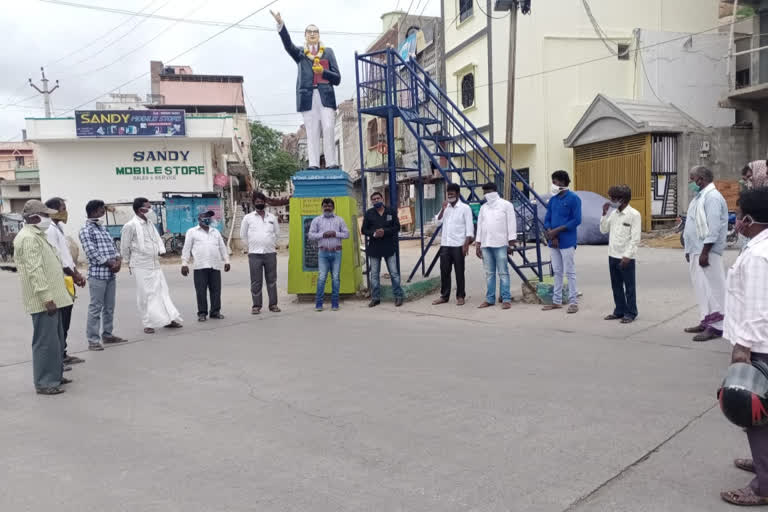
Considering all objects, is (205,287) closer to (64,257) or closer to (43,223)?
(64,257)

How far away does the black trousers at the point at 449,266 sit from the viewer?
9.07 meters

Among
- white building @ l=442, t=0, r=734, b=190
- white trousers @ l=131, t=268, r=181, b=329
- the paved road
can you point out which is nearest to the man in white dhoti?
white trousers @ l=131, t=268, r=181, b=329

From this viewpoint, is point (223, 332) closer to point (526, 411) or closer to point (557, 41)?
point (526, 411)

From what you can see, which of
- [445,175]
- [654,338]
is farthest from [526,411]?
[445,175]

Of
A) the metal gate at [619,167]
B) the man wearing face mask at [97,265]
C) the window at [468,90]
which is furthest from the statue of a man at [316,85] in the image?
the window at [468,90]

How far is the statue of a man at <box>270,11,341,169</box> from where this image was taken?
1012cm

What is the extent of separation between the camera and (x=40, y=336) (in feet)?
17.6

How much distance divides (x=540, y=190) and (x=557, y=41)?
530 centimetres

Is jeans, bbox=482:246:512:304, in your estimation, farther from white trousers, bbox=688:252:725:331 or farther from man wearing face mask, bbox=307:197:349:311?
white trousers, bbox=688:252:725:331

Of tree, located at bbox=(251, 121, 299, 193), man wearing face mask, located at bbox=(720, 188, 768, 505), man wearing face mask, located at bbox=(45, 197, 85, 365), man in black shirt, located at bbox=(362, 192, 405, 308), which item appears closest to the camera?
man wearing face mask, located at bbox=(720, 188, 768, 505)

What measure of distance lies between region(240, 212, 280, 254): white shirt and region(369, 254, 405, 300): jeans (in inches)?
65.6

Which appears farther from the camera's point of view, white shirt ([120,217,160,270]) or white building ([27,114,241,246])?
white building ([27,114,241,246])

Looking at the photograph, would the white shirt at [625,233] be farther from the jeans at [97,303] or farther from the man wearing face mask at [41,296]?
the jeans at [97,303]

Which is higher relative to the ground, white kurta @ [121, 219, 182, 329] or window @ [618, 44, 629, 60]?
window @ [618, 44, 629, 60]
